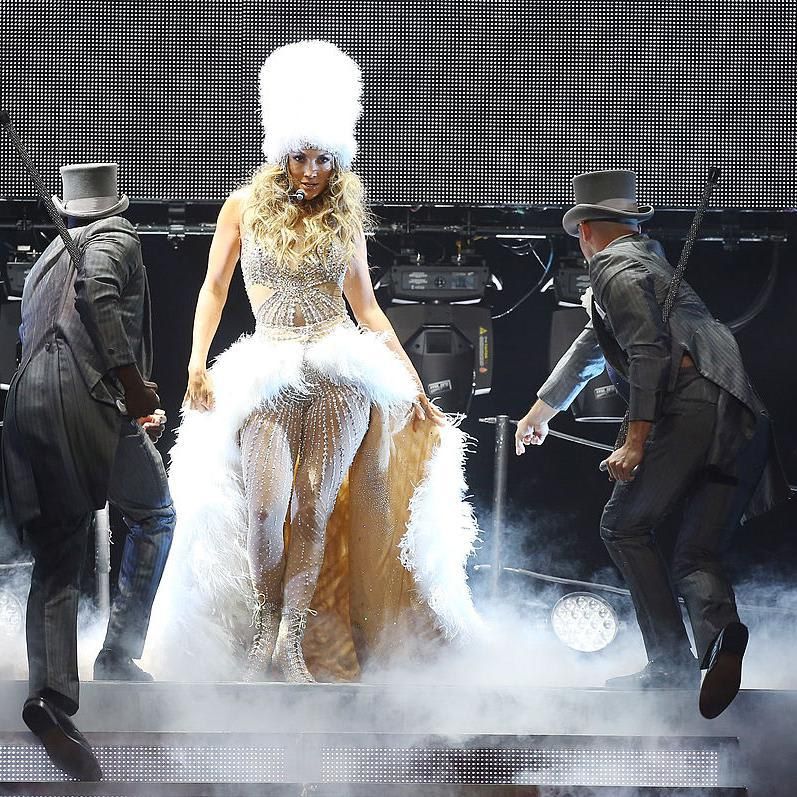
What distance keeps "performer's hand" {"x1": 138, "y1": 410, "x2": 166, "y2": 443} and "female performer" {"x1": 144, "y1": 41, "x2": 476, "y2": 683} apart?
0.15 metres

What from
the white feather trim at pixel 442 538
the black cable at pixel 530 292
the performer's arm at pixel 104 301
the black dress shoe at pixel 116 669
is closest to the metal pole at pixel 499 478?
the black cable at pixel 530 292

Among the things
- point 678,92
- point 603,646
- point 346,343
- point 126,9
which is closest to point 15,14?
point 126,9

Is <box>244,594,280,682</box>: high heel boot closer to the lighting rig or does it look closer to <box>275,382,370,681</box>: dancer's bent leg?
<box>275,382,370,681</box>: dancer's bent leg

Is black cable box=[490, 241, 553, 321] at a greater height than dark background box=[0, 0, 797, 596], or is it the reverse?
dark background box=[0, 0, 797, 596]

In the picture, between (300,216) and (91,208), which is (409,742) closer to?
(300,216)

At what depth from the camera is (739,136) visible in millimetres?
5168

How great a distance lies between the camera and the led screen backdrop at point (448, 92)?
16.5ft

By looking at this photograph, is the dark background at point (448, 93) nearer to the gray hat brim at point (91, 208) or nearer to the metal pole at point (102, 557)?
the gray hat brim at point (91, 208)

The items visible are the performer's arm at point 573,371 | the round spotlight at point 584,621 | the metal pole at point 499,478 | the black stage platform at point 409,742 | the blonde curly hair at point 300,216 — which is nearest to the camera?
the black stage platform at point 409,742

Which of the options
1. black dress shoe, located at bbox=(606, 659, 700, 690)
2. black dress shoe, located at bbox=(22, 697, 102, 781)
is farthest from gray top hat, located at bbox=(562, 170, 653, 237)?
black dress shoe, located at bbox=(22, 697, 102, 781)

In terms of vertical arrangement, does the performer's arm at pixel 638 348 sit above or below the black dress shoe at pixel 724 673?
above

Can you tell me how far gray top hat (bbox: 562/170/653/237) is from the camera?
158 inches

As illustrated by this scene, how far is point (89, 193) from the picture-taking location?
12.4 feet

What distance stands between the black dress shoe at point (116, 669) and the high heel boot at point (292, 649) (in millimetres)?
424
